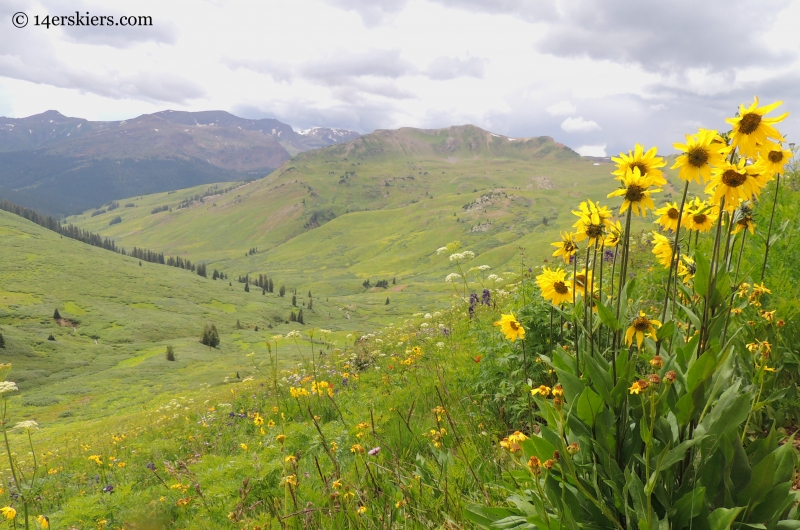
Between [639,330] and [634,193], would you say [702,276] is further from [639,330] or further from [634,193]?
[634,193]

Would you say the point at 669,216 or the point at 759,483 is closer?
the point at 759,483

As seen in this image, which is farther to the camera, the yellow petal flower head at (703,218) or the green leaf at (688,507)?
the yellow petal flower head at (703,218)

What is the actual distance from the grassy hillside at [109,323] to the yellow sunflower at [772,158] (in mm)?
28273

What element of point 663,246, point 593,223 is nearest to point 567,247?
point 593,223

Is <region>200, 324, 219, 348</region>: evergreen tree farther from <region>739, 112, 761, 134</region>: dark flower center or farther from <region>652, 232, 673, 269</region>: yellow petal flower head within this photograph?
<region>739, 112, 761, 134</region>: dark flower center

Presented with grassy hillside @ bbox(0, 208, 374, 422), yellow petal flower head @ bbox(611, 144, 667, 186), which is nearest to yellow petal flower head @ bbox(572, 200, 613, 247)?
yellow petal flower head @ bbox(611, 144, 667, 186)

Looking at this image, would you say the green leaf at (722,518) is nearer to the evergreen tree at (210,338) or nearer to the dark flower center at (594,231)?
the dark flower center at (594,231)

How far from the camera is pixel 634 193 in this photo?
287 cm

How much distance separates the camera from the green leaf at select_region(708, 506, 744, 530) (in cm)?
201

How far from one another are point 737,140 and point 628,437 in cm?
195

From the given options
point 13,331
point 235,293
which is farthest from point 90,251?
point 13,331

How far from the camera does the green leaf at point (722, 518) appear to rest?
201 cm

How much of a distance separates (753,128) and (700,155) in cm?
33

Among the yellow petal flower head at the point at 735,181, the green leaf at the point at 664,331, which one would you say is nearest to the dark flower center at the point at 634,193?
the yellow petal flower head at the point at 735,181
